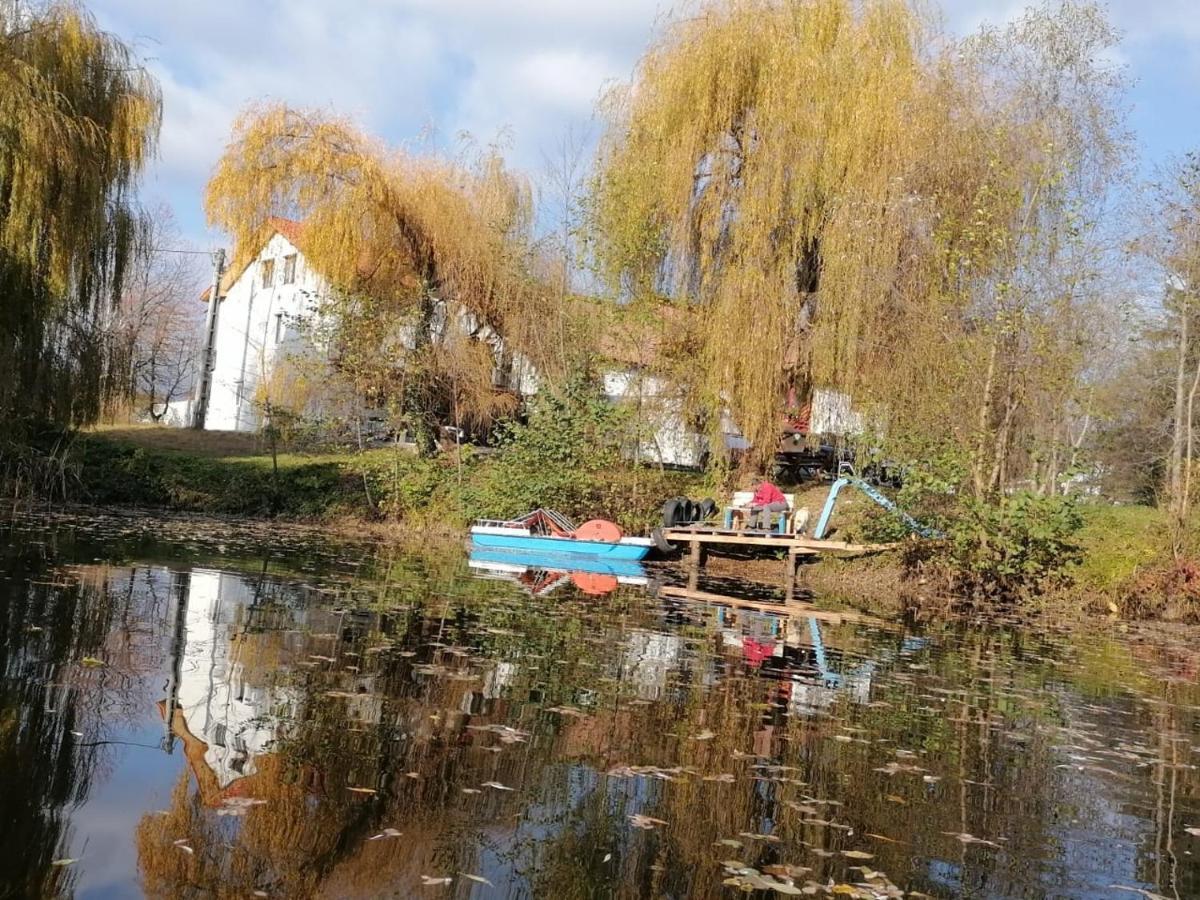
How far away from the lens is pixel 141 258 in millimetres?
19156

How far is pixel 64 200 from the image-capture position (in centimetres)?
1739

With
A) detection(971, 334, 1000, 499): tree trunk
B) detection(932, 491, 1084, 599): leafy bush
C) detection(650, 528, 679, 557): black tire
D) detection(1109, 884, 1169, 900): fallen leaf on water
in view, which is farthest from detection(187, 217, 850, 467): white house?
detection(1109, 884, 1169, 900): fallen leaf on water

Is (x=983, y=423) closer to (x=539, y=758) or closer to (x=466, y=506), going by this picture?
(x=466, y=506)

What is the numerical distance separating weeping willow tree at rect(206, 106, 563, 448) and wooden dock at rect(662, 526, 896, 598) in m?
6.54

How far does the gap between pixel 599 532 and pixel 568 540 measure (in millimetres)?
639

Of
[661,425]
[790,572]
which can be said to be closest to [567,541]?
[661,425]

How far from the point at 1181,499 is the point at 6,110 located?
744 inches

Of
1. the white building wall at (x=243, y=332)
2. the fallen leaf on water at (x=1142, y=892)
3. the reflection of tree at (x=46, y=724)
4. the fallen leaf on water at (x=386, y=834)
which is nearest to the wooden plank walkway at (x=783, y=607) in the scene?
the reflection of tree at (x=46, y=724)

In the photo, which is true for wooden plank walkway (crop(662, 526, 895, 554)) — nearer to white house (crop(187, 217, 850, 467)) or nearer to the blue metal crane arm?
the blue metal crane arm

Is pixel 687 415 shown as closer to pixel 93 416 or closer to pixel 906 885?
pixel 93 416

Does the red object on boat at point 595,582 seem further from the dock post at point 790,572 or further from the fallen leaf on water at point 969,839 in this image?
the fallen leaf on water at point 969,839

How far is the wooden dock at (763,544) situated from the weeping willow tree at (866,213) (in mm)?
2080

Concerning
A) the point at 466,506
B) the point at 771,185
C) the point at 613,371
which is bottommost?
the point at 466,506

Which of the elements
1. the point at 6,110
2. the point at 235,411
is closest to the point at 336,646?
the point at 6,110
